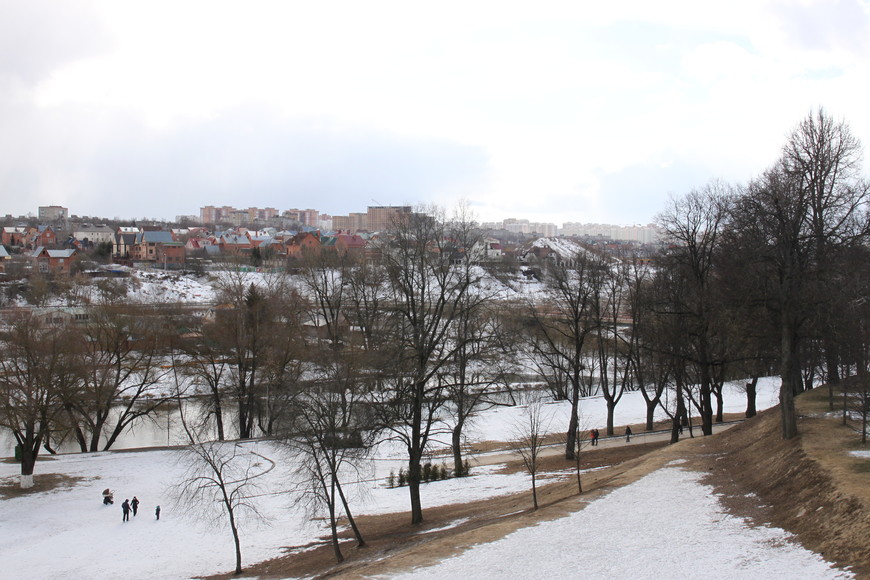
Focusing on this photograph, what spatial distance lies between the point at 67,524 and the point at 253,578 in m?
9.18

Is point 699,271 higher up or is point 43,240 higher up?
point 43,240

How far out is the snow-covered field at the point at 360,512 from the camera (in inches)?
488

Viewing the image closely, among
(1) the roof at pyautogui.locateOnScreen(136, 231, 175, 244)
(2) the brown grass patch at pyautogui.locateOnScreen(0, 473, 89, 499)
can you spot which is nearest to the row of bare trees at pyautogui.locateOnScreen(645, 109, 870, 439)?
Result: (2) the brown grass patch at pyautogui.locateOnScreen(0, 473, 89, 499)

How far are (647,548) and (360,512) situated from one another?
1177 cm

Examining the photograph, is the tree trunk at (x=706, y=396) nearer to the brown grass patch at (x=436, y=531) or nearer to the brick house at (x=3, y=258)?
the brown grass patch at (x=436, y=531)

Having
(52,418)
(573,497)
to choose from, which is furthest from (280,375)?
(573,497)

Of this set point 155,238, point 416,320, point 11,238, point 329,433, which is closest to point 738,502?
point 329,433

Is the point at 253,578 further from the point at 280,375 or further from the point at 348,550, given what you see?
the point at 280,375

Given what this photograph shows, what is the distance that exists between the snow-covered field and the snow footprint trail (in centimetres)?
3

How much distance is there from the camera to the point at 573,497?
1786 centimetres

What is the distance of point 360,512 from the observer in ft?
73.6

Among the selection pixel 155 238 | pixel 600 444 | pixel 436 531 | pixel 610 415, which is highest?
pixel 155 238

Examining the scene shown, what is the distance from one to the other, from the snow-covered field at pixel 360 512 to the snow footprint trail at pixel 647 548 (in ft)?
0.11

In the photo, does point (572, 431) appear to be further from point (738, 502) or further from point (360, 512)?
point (738, 502)
